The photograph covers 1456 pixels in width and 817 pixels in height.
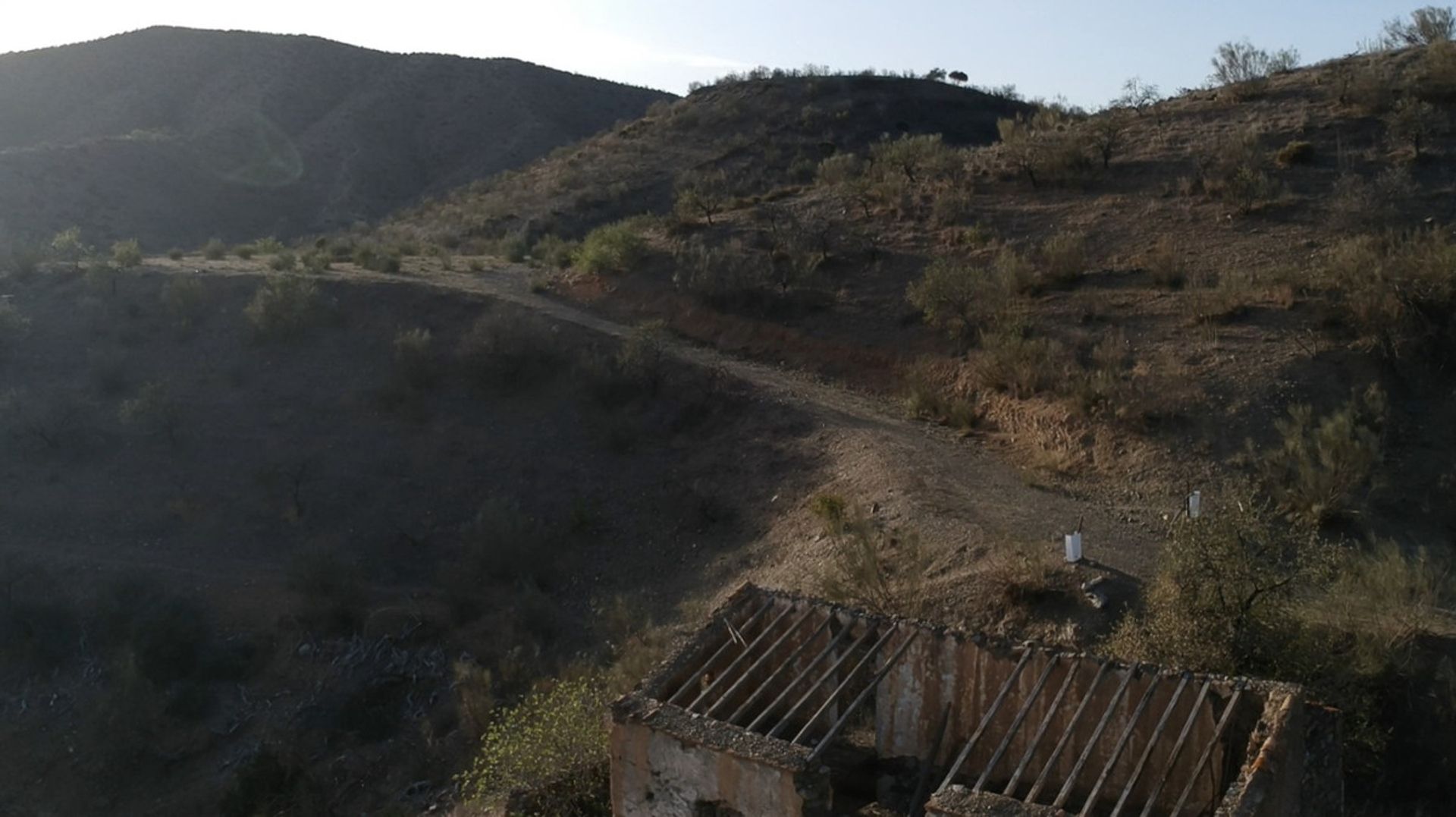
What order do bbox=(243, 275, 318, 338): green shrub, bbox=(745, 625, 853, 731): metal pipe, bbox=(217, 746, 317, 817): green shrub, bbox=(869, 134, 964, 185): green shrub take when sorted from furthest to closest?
bbox=(869, 134, 964, 185): green shrub < bbox=(243, 275, 318, 338): green shrub < bbox=(217, 746, 317, 817): green shrub < bbox=(745, 625, 853, 731): metal pipe

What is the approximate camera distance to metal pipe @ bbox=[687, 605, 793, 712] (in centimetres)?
803

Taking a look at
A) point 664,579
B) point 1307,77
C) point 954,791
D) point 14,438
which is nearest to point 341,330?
point 14,438

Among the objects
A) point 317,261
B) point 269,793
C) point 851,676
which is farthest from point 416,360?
point 851,676

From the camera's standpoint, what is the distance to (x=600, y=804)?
9.66 m

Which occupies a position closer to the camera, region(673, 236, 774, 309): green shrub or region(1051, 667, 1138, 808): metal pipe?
region(1051, 667, 1138, 808): metal pipe

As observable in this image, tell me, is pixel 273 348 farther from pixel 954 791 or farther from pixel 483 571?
pixel 954 791

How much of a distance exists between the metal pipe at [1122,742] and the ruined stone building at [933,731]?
2cm

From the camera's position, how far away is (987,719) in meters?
7.25

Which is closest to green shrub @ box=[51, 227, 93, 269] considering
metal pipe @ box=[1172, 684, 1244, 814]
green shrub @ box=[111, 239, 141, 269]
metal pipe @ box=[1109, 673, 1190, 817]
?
green shrub @ box=[111, 239, 141, 269]

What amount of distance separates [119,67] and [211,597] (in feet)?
156

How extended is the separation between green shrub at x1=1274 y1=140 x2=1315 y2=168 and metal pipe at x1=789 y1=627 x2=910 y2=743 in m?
17.9

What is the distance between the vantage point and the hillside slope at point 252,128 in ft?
132

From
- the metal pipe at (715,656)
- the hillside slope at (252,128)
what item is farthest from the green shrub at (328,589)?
the hillside slope at (252,128)

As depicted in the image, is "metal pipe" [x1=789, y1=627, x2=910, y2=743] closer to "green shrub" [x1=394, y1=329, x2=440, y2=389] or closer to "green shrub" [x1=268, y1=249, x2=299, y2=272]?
"green shrub" [x1=394, y1=329, x2=440, y2=389]
